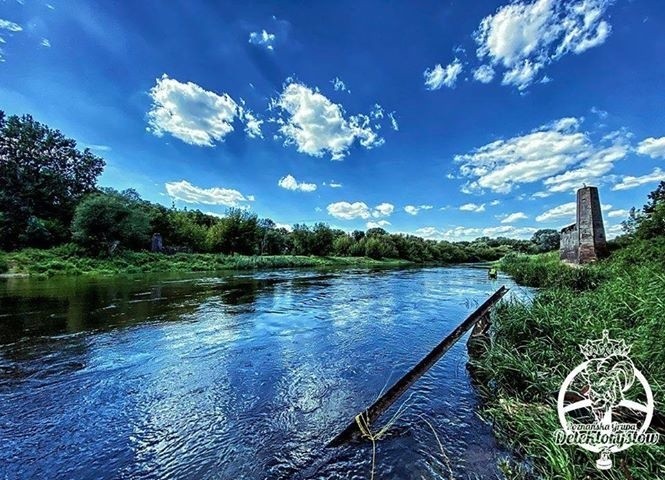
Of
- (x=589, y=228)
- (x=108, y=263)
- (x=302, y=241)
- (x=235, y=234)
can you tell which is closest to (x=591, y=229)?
(x=589, y=228)

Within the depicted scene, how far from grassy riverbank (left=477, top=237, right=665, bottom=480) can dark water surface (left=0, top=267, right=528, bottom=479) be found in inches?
18.5

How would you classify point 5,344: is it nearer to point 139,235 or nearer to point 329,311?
point 329,311

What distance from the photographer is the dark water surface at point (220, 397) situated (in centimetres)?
350

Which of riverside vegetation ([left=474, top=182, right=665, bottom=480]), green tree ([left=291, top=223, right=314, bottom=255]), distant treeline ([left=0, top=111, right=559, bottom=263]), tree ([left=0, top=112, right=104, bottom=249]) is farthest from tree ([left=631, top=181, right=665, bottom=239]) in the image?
green tree ([left=291, top=223, right=314, bottom=255])

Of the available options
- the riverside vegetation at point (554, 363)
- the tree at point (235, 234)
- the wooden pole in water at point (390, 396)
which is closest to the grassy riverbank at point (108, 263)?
the tree at point (235, 234)

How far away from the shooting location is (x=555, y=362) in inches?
195

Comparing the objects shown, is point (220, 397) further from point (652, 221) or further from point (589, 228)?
point (589, 228)

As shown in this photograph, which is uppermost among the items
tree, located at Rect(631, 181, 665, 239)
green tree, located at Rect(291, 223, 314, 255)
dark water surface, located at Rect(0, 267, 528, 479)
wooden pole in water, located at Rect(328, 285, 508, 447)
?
green tree, located at Rect(291, 223, 314, 255)

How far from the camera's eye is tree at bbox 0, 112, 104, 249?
31.2 meters

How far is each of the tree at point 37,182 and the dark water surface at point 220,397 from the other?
2943 cm

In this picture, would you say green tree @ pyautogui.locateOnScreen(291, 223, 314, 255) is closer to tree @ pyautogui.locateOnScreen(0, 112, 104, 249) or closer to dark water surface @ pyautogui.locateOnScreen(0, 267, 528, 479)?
tree @ pyautogui.locateOnScreen(0, 112, 104, 249)

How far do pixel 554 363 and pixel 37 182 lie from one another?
179 ft

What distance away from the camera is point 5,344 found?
284 inches

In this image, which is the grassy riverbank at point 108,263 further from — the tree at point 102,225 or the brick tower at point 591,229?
the brick tower at point 591,229
